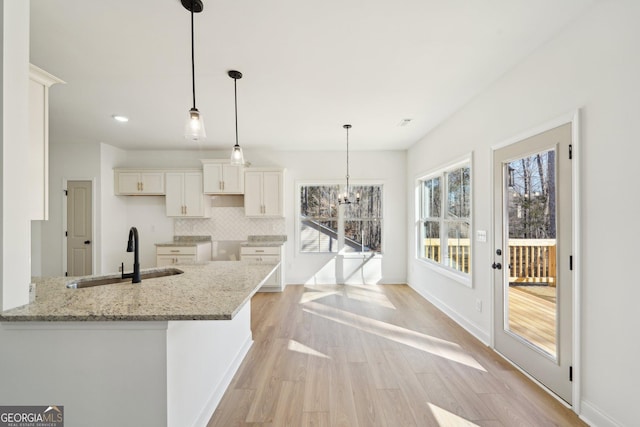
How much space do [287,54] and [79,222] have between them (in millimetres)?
5012

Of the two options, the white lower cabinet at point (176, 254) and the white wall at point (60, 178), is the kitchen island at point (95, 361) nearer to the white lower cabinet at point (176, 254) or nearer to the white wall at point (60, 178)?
the white lower cabinet at point (176, 254)

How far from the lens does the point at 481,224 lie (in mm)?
3051

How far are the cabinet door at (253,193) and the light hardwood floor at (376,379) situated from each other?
2146mm

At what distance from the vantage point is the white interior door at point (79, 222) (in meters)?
4.90

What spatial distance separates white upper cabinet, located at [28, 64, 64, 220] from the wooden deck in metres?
3.52

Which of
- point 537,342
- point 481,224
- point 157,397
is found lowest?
point 537,342

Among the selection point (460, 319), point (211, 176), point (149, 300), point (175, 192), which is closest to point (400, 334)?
point (460, 319)

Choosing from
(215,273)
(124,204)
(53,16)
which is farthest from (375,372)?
(124,204)

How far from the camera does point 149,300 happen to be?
4.85 ft

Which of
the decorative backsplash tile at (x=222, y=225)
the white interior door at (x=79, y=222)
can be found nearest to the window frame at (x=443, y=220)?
the decorative backsplash tile at (x=222, y=225)

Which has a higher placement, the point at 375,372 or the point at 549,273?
the point at 549,273

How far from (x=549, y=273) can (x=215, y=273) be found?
2.62m

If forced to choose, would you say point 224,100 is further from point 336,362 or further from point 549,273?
point 549,273

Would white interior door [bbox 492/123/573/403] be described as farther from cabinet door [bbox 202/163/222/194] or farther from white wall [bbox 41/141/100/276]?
white wall [bbox 41/141/100/276]
